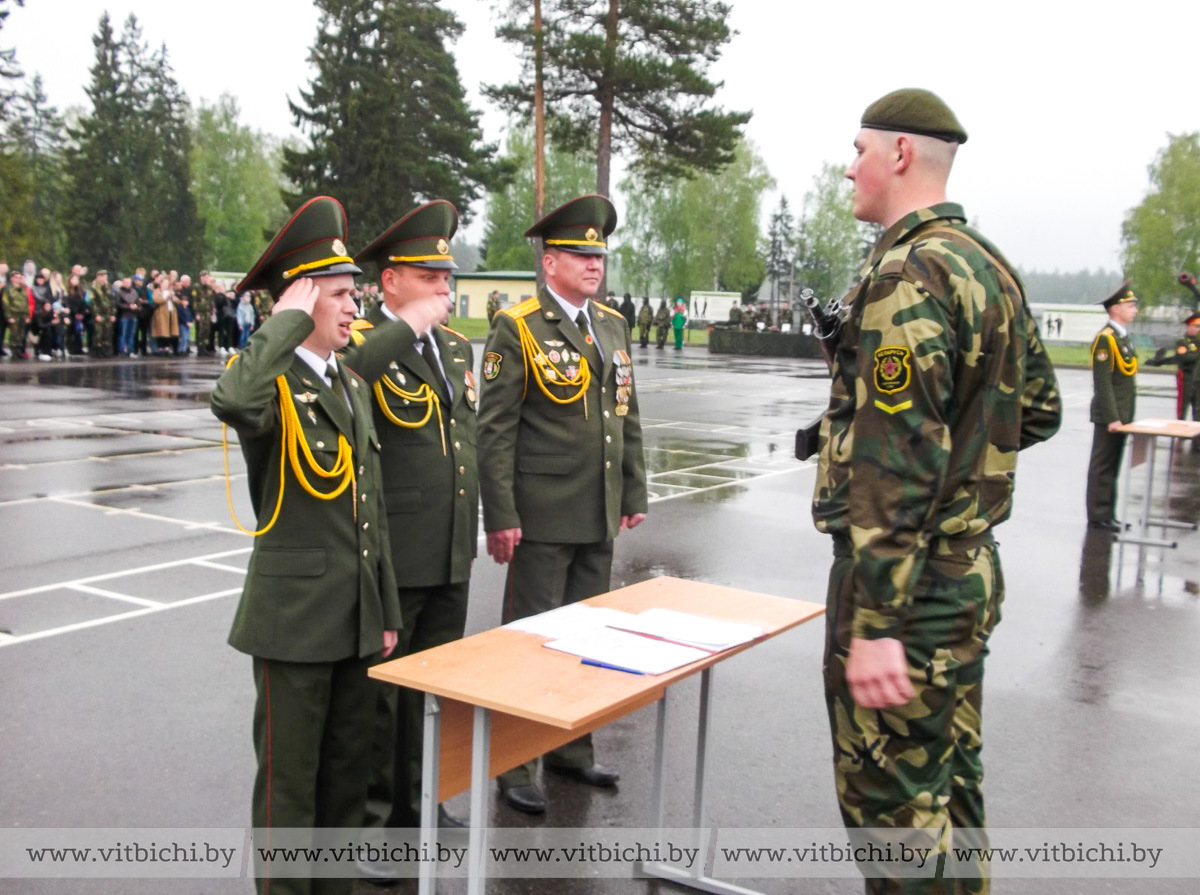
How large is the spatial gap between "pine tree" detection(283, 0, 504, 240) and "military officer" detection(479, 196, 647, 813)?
42.5 m

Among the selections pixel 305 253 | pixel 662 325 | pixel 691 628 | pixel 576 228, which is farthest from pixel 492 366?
pixel 662 325

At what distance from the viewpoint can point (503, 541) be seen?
14.3 ft

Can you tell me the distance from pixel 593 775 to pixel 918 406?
2.53m

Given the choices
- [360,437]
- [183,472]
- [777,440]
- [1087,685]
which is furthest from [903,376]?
[777,440]

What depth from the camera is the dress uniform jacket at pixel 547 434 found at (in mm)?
4457

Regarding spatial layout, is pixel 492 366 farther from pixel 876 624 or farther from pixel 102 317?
pixel 102 317

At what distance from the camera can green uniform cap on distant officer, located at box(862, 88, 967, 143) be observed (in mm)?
2762

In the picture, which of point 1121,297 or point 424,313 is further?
point 1121,297

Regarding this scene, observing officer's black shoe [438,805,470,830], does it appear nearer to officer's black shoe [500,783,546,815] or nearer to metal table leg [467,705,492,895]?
officer's black shoe [500,783,546,815]

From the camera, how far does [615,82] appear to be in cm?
3366

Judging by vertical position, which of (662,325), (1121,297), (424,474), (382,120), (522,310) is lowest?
(424,474)

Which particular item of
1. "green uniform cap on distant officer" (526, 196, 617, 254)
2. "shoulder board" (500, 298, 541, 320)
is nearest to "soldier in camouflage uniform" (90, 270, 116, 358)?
"shoulder board" (500, 298, 541, 320)

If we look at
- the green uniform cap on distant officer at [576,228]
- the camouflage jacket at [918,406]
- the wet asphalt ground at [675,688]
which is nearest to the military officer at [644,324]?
the wet asphalt ground at [675,688]

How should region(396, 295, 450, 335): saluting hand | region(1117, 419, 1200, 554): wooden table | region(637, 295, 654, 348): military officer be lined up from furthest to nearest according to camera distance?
region(637, 295, 654, 348): military officer < region(1117, 419, 1200, 554): wooden table < region(396, 295, 450, 335): saluting hand
